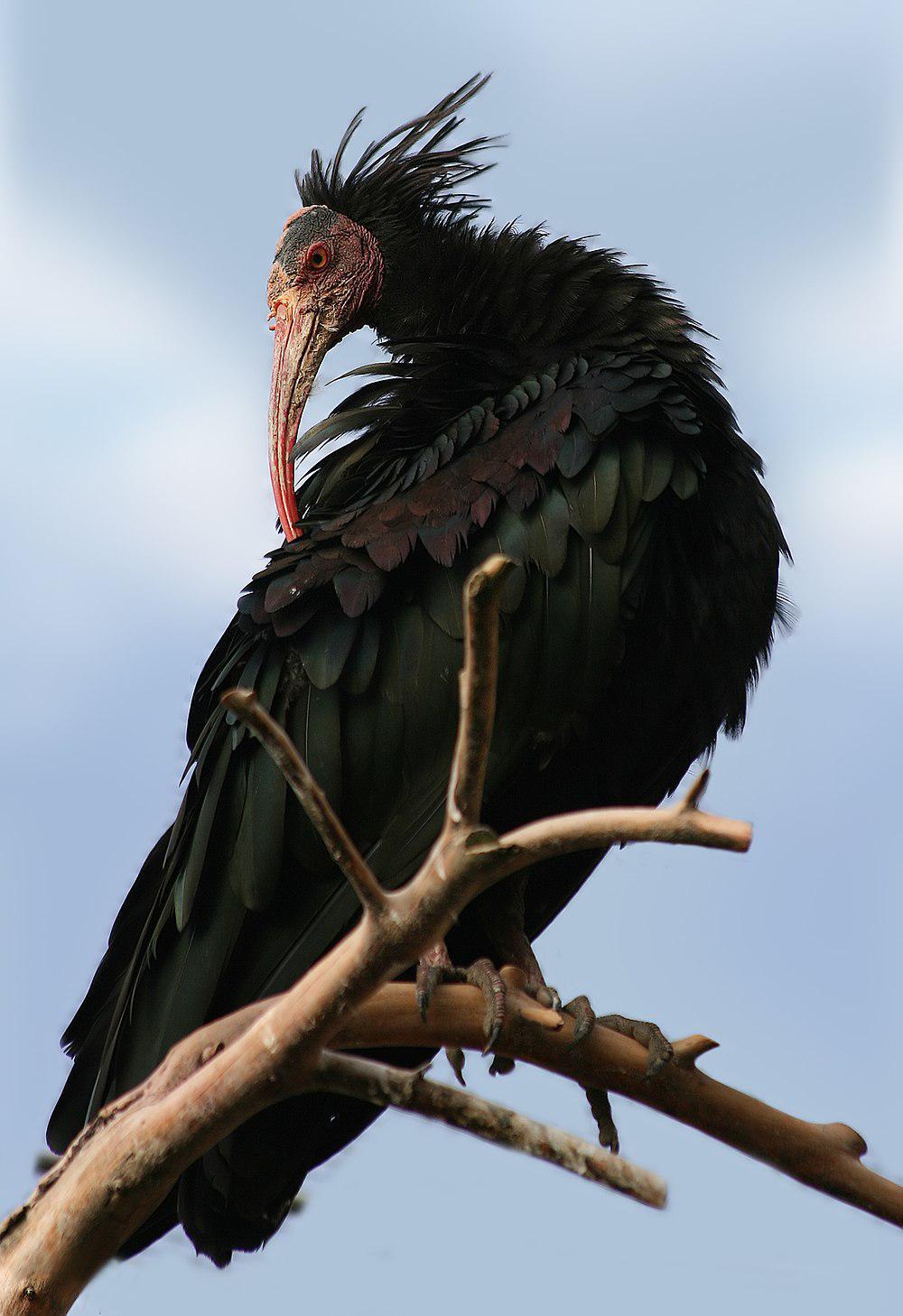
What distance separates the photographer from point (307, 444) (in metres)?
5.62

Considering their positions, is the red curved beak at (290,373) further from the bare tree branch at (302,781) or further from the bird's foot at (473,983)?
the bare tree branch at (302,781)

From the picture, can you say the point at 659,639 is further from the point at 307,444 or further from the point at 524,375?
the point at 307,444

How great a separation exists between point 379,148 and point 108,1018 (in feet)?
12.1

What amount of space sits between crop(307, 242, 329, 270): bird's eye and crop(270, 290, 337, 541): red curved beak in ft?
0.76

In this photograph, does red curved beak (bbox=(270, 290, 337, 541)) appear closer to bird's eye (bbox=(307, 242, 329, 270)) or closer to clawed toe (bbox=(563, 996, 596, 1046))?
bird's eye (bbox=(307, 242, 329, 270))

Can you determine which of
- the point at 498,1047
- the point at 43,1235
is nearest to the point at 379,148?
the point at 498,1047

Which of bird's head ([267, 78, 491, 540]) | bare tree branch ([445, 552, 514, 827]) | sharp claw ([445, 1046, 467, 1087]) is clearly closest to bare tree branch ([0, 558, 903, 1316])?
bare tree branch ([445, 552, 514, 827])

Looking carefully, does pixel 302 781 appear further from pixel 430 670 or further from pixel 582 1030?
pixel 430 670

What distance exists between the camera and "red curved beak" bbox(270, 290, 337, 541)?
6051mm

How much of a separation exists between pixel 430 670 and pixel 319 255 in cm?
245

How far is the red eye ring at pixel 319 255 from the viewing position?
20.7 ft

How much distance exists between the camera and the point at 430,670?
4.64 metres

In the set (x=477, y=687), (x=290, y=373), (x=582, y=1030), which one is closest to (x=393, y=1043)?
(x=582, y=1030)

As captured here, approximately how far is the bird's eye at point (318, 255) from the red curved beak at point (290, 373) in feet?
0.76
